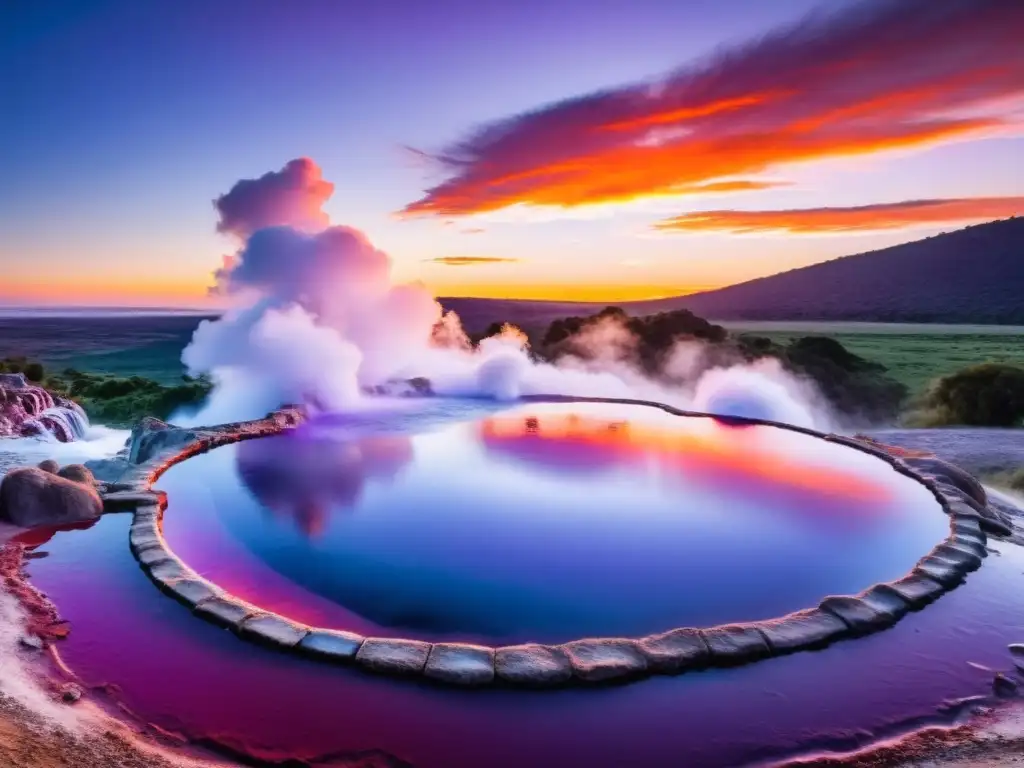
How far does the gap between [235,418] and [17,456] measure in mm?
3675

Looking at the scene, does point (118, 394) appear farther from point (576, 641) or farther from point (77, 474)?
point (576, 641)

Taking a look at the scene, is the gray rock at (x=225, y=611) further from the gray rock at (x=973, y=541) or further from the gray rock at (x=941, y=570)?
the gray rock at (x=973, y=541)

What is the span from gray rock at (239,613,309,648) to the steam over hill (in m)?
51.2

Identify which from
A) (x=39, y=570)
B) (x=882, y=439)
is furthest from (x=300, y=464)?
(x=882, y=439)

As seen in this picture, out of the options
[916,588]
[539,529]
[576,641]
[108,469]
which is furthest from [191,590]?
[916,588]

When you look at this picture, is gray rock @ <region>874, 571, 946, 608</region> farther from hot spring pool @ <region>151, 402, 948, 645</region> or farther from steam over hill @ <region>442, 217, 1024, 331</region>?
steam over hill @ <region>442, 217, 1024, 331</region>

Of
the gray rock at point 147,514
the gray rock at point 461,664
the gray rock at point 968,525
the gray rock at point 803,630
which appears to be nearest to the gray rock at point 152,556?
the gray rock at point 147,514

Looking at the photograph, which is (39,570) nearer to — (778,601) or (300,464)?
(300,464)

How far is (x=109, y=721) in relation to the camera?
3.70 m

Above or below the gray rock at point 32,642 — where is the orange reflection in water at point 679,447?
above

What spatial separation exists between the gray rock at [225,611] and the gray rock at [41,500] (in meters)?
3.09

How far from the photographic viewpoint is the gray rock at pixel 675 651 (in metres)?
4.34

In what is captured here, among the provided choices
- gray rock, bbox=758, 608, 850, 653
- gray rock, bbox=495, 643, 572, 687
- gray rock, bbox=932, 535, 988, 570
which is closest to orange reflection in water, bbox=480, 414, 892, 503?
gray rock, bbox=932, 535, 988, 570

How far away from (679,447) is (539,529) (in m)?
4.56
